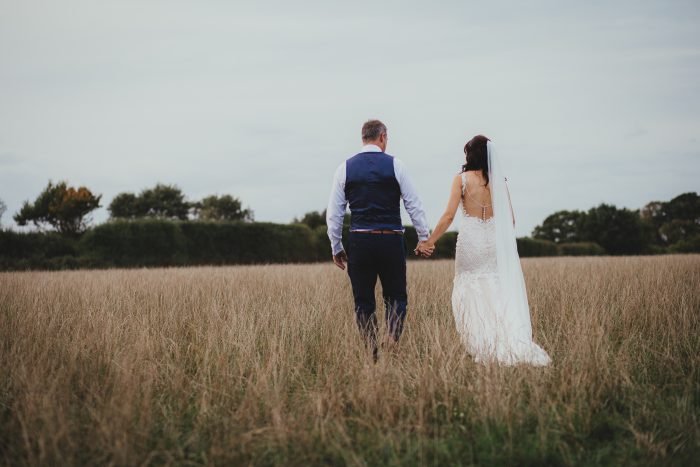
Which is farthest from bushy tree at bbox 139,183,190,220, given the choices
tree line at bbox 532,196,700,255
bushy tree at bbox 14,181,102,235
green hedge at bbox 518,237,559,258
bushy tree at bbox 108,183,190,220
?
tree line at bbox 532,196,700,255

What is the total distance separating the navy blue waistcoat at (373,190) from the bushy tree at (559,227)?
65.1 m

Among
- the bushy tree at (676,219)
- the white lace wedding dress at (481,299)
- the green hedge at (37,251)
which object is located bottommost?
the white lace wedding dress at (481,299)

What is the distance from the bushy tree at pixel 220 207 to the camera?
2122 inches

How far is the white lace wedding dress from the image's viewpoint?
5.08m

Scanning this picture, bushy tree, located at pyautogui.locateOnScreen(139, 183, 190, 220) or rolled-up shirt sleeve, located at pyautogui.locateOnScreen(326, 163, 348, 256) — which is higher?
bushy tree, located at pyautogui.locateOnScreen(139, 183, 190, 220)

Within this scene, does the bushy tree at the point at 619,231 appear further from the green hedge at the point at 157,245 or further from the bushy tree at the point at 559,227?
the green hedge at the point at 157,245

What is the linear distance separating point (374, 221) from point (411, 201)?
0.50 m

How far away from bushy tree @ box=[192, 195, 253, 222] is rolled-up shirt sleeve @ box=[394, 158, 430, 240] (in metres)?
50.3

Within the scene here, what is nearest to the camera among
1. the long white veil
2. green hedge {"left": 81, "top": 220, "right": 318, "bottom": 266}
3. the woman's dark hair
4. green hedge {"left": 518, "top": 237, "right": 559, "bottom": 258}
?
the long white veil

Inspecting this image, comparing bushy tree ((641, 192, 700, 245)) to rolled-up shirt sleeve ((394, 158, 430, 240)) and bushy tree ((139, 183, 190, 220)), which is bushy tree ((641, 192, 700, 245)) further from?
rolled-up shirt sleeve ((394, 158, 430, 240))

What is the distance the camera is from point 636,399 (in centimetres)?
360

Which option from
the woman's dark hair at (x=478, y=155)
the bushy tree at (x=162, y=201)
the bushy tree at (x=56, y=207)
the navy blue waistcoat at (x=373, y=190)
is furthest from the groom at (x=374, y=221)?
the bushy tree at (x=162, y=201)

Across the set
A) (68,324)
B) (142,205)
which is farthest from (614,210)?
(68,324)

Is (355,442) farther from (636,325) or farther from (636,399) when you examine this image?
(636,325)
